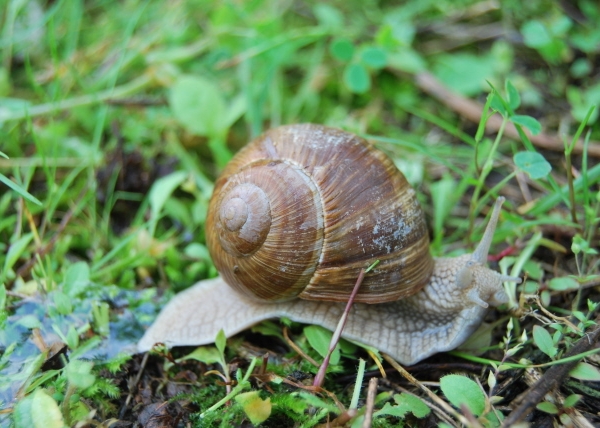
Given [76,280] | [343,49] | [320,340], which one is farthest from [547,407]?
[343,49]

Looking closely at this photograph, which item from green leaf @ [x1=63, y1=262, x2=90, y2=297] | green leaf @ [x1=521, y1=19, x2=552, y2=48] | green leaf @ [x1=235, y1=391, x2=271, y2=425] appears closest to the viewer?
green leaf @ [x1=235, y1=391, x2=271, y2=425]

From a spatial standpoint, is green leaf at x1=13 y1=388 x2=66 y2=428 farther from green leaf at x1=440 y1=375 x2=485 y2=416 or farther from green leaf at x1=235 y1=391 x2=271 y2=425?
green leaf at x1=440 y1=375 x2=485 y2=416

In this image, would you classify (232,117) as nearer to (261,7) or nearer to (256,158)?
(256,158)

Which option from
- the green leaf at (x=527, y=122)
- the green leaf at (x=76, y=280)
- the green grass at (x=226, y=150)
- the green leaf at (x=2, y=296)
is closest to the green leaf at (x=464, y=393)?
the green grass at (x=226, y=150)

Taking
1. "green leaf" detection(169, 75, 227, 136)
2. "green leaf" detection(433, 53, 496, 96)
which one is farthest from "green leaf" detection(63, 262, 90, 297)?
"green leaf" detection(433, 53, 496, 96)

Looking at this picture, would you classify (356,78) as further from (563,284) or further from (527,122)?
(563,284)

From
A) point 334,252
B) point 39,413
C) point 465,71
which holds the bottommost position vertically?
point 39,413

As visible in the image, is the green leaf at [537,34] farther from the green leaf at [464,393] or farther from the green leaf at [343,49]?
the green leaf at [464,393]
